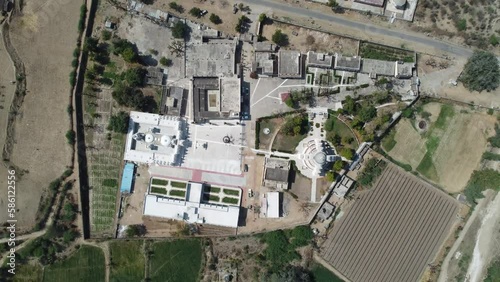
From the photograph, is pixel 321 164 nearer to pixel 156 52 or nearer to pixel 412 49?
pixel 412 49

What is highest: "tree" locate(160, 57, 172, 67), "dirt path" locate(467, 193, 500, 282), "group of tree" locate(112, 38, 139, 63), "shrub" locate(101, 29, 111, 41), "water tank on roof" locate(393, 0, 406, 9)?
"water tank on roof" locate(393, 0, 406, 9)

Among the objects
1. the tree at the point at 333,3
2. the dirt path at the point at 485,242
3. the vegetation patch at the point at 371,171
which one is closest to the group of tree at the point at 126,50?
the tree at the point at 333,3

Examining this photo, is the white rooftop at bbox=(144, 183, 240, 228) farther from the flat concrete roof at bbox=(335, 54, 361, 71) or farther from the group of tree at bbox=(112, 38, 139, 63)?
the flat concrete roof at bbox=(335, 54, 361, 71)

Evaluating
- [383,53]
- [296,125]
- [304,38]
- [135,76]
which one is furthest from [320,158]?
[135,76]

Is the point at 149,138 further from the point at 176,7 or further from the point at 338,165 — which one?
the point at 338,165

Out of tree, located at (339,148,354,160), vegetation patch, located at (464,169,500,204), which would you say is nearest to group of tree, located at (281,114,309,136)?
tree, located at (339,148,354,160)

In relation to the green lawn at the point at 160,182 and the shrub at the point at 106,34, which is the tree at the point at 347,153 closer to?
the green lawn at the point at 160,182
